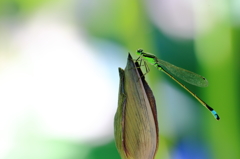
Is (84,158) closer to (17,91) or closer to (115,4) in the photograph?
(17,91)

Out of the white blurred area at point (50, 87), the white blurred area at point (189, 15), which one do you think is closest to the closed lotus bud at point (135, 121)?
the white blurred area at point (50, 87)

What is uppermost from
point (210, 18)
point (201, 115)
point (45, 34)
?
point (45, 34)

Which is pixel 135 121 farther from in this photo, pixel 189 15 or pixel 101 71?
pixel 189 15

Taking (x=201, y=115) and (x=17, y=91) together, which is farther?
(x=201, y=115)

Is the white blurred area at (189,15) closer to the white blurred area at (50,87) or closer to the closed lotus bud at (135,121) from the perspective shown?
Result: the white blurred area at (50,87)

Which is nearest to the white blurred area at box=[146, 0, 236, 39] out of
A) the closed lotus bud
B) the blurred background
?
the blurred background

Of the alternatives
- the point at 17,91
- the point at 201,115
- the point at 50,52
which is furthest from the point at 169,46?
the point at 17,91

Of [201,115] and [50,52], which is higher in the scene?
[50,52]

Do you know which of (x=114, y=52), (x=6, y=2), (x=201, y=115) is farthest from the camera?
(x=201, y=115)

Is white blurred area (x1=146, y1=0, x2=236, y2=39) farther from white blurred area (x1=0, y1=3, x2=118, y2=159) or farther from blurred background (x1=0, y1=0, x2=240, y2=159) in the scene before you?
white blurred area (x1=0, y1=3, x2=118, y2=159)
